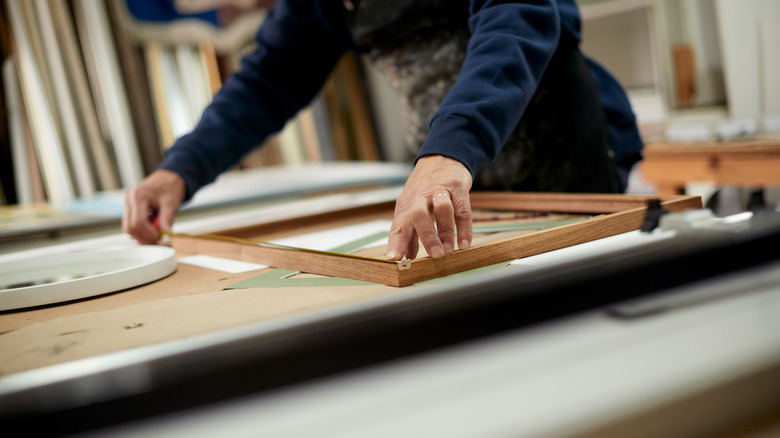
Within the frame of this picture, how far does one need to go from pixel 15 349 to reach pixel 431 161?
1.27ft

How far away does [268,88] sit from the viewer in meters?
1.24

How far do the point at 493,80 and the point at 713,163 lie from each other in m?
1.08

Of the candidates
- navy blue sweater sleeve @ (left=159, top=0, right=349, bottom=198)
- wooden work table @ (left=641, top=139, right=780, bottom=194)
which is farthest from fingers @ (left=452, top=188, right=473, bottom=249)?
wooden work table @ (left=641, top=139, right=780, bottom=194)

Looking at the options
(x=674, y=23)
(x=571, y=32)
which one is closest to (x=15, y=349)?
(x=571, y=32)

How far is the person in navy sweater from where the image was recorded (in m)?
0.62

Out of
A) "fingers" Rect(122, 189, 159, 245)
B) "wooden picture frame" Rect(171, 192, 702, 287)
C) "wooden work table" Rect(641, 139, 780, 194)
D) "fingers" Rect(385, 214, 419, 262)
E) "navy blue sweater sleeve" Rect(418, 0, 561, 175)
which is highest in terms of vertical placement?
"navy blue sweater sleeve" Rect(418, 0, 561, 175)

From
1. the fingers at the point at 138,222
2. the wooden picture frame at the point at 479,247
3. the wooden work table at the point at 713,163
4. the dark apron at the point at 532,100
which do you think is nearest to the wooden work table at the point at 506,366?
the wooden picture frame at the point at 479,247

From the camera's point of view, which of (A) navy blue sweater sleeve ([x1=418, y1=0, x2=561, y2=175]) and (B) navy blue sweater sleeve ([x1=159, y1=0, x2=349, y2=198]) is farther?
(B) navy blue sweater sleeve ([x1=159, y1=0, x2=349, y2=198])

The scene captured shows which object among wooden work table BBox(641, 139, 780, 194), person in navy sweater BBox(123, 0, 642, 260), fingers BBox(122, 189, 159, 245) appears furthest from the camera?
wooden work table BBox(641, 139, 780, 194)

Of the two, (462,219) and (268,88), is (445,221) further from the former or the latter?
(268,88)

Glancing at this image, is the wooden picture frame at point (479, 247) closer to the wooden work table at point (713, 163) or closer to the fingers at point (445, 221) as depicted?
the fingers at point (445, 221)

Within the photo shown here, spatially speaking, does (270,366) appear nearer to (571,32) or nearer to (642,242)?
(642,242)

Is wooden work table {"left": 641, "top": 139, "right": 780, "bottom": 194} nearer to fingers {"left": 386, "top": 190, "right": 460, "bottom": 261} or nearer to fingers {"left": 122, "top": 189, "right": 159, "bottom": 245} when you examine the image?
fingers {"left": 386, "top": 190, "right": 460, "bottom": 261}

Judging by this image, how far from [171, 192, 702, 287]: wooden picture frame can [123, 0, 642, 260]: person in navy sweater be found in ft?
0.06
